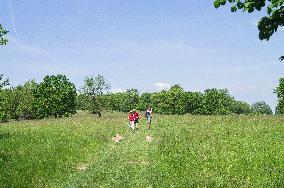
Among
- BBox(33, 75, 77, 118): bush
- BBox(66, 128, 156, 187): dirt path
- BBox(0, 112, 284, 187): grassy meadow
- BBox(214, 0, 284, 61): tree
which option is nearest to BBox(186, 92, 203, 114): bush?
BBox(33, 75, 77, 118): bush

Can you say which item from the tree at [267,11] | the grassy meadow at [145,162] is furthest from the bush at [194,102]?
the tree at [267,11]

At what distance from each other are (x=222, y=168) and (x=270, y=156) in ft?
10.8

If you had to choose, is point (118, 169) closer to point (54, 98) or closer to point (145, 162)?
point (145, 162)

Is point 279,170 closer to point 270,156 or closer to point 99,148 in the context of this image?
point 270,156

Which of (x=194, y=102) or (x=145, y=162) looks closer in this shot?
(x=145, y=162)

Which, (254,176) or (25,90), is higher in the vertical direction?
(25,90)

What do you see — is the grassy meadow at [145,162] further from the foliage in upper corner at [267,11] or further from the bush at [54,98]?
the bush at [54,98]

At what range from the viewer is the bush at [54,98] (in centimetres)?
8600

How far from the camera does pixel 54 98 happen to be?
86.2 metres

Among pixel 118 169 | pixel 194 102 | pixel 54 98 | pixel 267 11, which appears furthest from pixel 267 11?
pixel 194 102

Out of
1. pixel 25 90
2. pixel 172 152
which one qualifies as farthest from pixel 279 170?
pixel 25 90

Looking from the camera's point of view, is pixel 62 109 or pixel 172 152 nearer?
pixel 172 152

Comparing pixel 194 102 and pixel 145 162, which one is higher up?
pixel 194 102

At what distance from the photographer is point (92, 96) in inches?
3450
